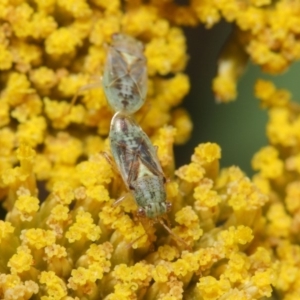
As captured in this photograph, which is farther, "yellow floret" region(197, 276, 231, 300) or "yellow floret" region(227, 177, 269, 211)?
"yellow floret" region(227, 177, 269, 211)

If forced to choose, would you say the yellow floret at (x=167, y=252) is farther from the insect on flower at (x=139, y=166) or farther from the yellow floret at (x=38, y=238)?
the yellow floret at (x=38, y=238)

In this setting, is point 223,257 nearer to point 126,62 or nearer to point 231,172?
point 231,172

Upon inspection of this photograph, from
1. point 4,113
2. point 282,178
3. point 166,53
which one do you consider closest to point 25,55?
point 4,113

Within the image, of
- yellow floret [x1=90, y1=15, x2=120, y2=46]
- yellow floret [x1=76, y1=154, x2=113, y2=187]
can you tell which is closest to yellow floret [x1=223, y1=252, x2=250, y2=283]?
yellow floret [x1=76, y1=154, x2=113, y2=187]

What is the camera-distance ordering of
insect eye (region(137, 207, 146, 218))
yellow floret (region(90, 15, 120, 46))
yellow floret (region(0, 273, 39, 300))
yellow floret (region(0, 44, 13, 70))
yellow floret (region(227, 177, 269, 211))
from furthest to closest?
yellow floret (region(90, 15, 120, 46)) → yellow floret (region(0, 44, 13, 70)) → yellow floret (region(227, 177, 269, 211)) → insect eye (region(137, 207, 146, 218)) → yellow floret (region(0, 273, 39, 300))

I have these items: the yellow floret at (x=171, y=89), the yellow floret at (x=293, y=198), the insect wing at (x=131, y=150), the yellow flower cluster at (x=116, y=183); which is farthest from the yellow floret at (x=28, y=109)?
the yellow floret at (x=293, y=198)

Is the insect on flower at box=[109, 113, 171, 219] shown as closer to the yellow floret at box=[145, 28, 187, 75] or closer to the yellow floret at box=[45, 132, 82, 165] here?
the yellow floret at box=[45, 132, 82, 165]
